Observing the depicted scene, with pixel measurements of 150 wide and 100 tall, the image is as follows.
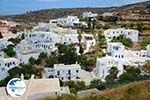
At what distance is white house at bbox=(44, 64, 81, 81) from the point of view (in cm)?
2742

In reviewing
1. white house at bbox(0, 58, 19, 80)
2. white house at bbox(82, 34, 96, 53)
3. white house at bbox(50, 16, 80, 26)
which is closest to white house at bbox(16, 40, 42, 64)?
white house at bbox(0, 58, 19, 80)

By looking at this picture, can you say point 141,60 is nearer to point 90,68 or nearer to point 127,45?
point 90,68

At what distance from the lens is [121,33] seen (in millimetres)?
37812

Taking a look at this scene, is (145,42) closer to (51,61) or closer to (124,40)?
(124,40)

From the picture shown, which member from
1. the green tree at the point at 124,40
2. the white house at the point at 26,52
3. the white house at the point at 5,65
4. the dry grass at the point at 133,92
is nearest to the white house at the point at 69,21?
the green tree at the point at 124,40

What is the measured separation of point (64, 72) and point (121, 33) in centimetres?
1217

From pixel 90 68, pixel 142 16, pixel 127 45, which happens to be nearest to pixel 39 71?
pixel 90 68

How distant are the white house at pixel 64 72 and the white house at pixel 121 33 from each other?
10.1 m

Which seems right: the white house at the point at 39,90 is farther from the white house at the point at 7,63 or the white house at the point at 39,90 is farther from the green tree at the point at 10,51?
the green tree at the point at 10,51

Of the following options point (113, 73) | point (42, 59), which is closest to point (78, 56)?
point (42, 59)

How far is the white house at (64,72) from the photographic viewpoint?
1080 inches

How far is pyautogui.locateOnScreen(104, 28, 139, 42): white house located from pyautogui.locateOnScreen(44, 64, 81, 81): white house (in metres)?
10.1

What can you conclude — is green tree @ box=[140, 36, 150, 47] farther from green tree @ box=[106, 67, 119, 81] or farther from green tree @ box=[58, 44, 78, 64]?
green tree @ box=[106, 67, 119, 81]

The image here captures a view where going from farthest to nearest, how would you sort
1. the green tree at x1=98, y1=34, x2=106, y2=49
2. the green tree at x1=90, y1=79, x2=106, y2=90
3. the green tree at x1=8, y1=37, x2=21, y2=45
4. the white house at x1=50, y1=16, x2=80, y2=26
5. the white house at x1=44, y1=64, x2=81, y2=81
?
1. the white house at x1=50, y1=16, x2=80, y2=26
2. the green tree at x1=8, y1=37, x2=21, y2=45
3. the green tree at x1=98, y1=34, x2=106, y2=49
4. the white house at x1=44, y1=64, x2=81, y2=81
5. the green tree at x1=90, y1=79, x2=106, y2=90
